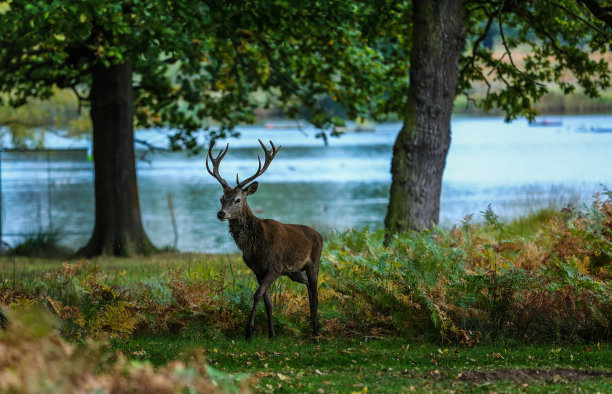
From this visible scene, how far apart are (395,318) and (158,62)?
12.0m

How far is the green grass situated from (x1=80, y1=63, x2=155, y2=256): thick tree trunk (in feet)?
28.3

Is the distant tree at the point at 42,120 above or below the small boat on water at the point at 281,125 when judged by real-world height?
below

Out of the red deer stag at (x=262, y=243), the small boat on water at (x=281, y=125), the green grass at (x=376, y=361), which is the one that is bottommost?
the green grass at (x=376, y=361)

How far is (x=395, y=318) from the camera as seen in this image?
27.5 feet

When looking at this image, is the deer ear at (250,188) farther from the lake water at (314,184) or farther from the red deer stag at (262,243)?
the lake water at (314,184)

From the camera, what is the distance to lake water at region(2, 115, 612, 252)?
22500mm

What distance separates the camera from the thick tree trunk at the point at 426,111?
41.1 ft

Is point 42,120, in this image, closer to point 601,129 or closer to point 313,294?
point 313,294

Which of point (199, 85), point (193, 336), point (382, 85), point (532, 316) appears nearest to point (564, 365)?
point (532, 316)

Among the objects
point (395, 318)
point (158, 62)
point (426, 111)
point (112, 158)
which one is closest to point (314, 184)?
point (158, 62)

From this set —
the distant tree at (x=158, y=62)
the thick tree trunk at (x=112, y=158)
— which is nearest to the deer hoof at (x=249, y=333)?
the distant tree at (x=158, y=62)

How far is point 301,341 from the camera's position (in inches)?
327

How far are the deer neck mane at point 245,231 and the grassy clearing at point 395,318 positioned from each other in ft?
2.64

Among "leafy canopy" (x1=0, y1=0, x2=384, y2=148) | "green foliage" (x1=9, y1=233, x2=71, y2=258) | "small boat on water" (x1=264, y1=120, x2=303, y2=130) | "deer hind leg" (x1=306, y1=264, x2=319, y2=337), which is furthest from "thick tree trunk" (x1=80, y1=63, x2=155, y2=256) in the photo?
"small boat on water" (x1=264, y1=120, x2=303, y2=130)
